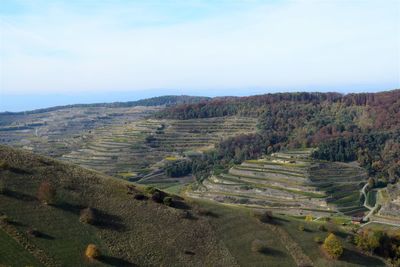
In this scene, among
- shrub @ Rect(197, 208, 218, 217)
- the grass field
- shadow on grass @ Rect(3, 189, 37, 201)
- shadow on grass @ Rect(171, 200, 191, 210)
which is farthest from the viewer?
shadow on grass @ Rect(171, 200, 191, 210)

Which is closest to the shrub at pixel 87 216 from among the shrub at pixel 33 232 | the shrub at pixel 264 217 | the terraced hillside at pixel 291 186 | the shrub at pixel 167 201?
the shrub at pixel 33 232

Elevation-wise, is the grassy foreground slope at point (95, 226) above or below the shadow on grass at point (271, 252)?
above

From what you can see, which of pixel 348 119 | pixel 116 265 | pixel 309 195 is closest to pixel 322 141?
pixel 348 119

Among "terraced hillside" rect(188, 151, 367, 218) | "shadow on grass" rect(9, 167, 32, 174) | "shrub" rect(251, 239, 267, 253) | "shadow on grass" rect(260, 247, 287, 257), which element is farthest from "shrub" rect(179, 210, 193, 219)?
"terraced hillside" rect(188, 151, 367, 218)

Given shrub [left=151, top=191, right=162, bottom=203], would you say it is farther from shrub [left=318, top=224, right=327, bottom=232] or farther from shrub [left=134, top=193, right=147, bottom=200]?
shrub [left=318, top=224, right=327, bottom=232]

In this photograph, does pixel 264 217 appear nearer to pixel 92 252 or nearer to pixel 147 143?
pixel 92 252

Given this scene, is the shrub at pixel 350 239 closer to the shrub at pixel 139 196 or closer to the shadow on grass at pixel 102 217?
the shrub at pixel 139 196

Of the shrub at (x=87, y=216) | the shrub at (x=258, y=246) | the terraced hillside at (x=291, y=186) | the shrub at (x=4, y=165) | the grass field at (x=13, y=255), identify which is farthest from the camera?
the terraced hillside at (x=291, y=186)
